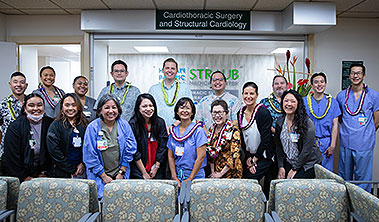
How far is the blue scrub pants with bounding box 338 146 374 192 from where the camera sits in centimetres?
403

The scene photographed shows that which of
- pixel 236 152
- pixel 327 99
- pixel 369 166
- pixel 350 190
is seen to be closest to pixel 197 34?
pixel 327 99

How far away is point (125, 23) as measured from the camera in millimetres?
4801

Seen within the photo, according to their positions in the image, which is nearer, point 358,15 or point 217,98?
point 217,98

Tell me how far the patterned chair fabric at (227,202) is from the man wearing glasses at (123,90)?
196cm

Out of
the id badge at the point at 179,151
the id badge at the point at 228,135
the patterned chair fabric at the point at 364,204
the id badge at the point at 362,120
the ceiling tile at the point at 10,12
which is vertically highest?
the ceiling tile at the point at 10,12

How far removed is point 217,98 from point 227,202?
174cm

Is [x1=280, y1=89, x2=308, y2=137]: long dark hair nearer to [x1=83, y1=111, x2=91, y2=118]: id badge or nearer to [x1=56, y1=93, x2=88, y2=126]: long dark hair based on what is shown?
[x1=56, y1=93, x2=88, y2=126]: long dark hair

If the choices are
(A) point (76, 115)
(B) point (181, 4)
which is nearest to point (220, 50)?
(B) point (181, 4)

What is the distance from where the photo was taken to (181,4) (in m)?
4.53

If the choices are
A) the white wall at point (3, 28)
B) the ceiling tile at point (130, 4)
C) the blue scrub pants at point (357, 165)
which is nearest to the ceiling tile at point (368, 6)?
the blue scrub pants at point (357, 165)

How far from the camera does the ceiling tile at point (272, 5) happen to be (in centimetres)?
434

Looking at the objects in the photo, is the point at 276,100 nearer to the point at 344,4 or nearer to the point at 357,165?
the point at 357,165

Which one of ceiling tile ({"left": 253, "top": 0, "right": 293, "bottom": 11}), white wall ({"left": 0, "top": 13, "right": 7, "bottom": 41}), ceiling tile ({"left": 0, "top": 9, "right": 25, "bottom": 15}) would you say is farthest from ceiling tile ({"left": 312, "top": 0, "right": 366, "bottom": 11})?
white wall ({"left": 0, "top": 13, "right": 7, "bottom": 41})

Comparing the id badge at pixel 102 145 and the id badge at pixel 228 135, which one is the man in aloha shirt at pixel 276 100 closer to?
the id badge at pixel 228 135
